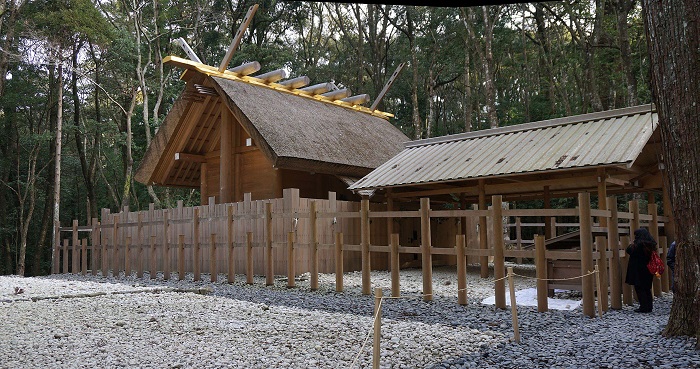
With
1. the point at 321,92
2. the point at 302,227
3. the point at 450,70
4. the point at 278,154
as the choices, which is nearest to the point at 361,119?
the point at 321,92

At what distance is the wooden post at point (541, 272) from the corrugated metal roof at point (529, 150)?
3025 mm

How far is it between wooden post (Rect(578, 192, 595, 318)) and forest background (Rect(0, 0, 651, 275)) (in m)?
12.2

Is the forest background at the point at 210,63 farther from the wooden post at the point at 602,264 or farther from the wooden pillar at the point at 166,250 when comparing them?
the wooden post at the point at 602,264

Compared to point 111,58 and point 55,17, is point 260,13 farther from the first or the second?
point 55,17

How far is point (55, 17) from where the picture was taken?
890 inches

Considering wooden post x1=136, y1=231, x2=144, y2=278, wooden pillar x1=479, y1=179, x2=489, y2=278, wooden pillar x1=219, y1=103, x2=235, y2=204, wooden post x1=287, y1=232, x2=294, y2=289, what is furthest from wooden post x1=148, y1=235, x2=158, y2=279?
wooden pillar x1=479, y1=179, x2=489, y2=278

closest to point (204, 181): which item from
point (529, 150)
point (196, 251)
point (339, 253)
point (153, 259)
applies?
point (153, 259)

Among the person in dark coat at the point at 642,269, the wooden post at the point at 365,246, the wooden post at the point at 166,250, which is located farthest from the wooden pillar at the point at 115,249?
the person in dark coat at the point at 642,269

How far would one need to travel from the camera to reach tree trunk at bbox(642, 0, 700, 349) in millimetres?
5359

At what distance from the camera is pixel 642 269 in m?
8.38

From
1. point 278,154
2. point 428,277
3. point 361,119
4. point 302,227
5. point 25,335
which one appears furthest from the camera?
point 361,119

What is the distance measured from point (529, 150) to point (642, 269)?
454 centimetres

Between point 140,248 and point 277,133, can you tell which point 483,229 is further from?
point 140,248

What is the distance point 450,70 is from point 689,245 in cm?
2625
